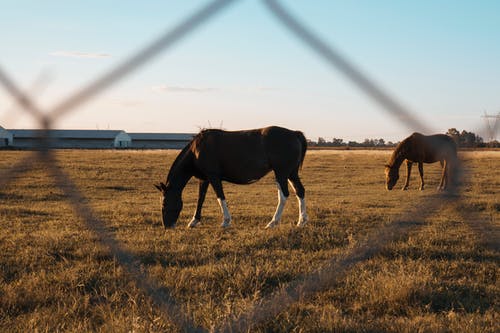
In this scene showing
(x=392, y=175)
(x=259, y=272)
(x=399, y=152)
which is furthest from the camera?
(x=392, y=175)

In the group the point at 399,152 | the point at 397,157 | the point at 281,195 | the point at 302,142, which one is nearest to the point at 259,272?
the point at 281,195

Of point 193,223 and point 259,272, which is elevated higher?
point 259,272

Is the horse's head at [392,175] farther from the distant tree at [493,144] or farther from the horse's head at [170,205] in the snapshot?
the distant tree at [493,144]

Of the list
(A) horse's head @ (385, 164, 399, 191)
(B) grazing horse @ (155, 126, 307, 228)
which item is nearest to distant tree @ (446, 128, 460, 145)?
(B) grazing horse @ (155, 126, 307, 228)

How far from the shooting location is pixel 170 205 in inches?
370

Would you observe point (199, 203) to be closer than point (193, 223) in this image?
No

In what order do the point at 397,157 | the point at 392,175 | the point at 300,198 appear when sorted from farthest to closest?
the point at 397,157, the point at 392,175, the point at 300,198

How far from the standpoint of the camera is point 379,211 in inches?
445

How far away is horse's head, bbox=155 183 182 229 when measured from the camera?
9150 millimetres

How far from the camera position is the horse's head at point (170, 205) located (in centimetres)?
915

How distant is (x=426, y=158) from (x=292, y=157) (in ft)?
26.4

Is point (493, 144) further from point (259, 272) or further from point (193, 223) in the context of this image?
point (193, 223)

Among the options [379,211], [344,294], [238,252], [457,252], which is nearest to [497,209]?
[379,211]

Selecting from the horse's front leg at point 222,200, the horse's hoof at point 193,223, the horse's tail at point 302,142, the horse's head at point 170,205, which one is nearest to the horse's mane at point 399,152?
the horse's tail at point 302,142
